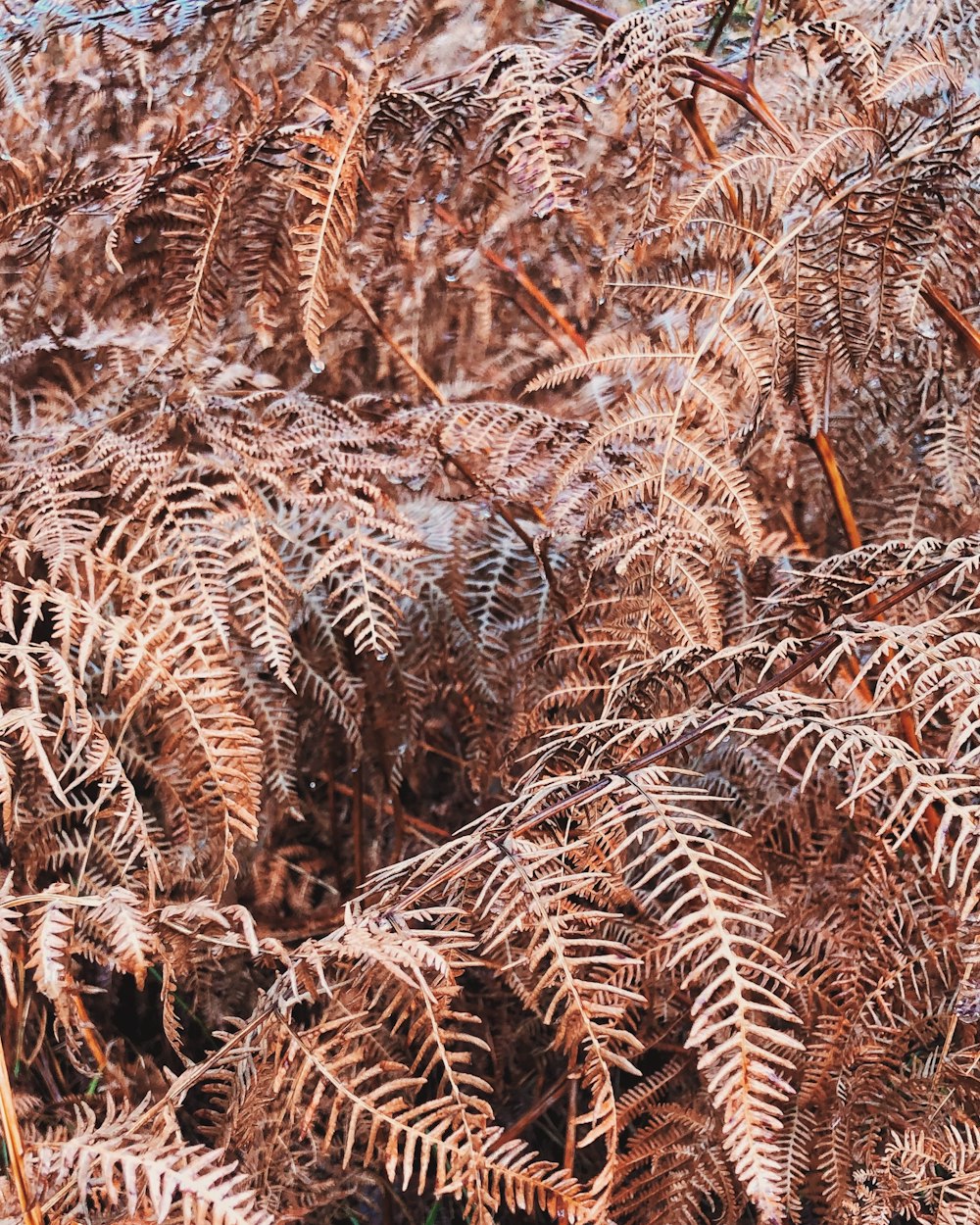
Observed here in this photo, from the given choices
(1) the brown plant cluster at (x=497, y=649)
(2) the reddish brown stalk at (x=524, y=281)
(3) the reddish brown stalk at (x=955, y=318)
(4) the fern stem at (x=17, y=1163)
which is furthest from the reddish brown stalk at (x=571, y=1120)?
(2) the reddish brown stalk at (x=524, y=281)

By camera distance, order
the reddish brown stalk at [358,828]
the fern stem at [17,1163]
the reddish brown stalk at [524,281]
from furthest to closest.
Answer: the reddish brown stalk at [524,281] < the reddish brown stalk at [358,828] < the fern stem at [17,1163]

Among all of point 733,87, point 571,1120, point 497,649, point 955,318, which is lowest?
point 571,1120

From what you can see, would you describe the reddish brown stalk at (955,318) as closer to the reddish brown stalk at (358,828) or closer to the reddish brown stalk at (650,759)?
the reddish brown stalk at (650,759)

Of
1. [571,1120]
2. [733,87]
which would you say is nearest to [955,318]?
[733,87]

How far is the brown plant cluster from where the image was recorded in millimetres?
517

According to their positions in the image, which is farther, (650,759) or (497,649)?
(497,649)

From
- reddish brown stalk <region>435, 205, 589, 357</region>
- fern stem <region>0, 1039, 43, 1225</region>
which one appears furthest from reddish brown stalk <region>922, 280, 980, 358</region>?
fern stem <region>0, 1039, 43, 1225</region>

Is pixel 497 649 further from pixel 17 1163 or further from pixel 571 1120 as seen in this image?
pixel 17 1163

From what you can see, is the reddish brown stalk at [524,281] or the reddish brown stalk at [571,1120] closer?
the reddish brown stalk at [571,1120]

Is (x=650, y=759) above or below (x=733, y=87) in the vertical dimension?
below

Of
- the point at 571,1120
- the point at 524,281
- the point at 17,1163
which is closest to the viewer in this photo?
the point at 17,1163

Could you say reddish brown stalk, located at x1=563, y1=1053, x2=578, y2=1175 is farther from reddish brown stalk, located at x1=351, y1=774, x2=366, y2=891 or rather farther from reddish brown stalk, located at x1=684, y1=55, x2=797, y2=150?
reddish brown stalk, located at x1=684, y1=55, x2=797, y2=150

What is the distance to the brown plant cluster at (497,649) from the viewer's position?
1.69ft

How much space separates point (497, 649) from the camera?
919 mm
